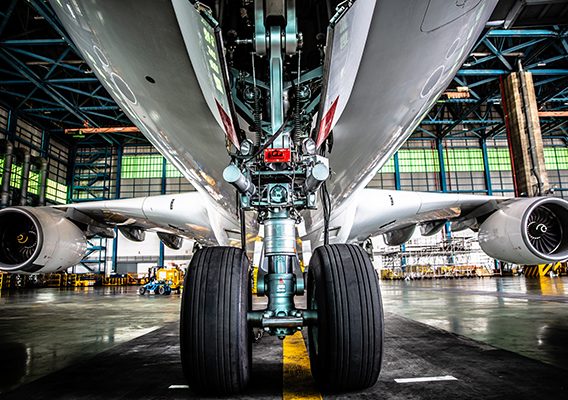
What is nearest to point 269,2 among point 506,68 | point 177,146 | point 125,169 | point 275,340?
point 177,146

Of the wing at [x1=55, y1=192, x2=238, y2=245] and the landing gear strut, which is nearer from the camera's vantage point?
the landing gear strut

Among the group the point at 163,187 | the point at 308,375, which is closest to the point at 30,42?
the point at 163,187

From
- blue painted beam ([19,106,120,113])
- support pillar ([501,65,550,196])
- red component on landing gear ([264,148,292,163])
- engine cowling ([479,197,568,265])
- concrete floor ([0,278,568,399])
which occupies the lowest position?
concrete floor ([0,278,568,399])

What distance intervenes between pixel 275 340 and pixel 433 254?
1060 inches

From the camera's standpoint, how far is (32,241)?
5172mm

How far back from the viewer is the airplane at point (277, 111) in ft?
6.18

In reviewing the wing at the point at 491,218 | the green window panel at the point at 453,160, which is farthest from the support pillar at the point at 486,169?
the wing at the point at 491,218

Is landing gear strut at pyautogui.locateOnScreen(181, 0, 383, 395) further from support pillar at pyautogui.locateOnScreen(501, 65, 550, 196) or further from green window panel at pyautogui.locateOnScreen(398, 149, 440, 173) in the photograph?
green window panel at pyautogui.locateOnScreen(398, 149, 440, 173)

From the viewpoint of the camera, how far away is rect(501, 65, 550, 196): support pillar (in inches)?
647

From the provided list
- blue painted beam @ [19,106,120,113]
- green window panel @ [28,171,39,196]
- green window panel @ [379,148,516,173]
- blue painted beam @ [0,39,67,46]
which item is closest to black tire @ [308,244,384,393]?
blue painted beam @ [0,39,67,46]

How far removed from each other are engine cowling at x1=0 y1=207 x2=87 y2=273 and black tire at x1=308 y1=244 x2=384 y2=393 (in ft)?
13.9

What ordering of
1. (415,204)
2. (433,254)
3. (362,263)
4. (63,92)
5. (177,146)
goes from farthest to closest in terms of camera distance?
(433,254) → (63,92) → (415,204) → (177,146) → (362,263)

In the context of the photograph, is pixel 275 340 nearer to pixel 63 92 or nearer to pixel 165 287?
pixel 165 287

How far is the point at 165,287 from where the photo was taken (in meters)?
15.0
